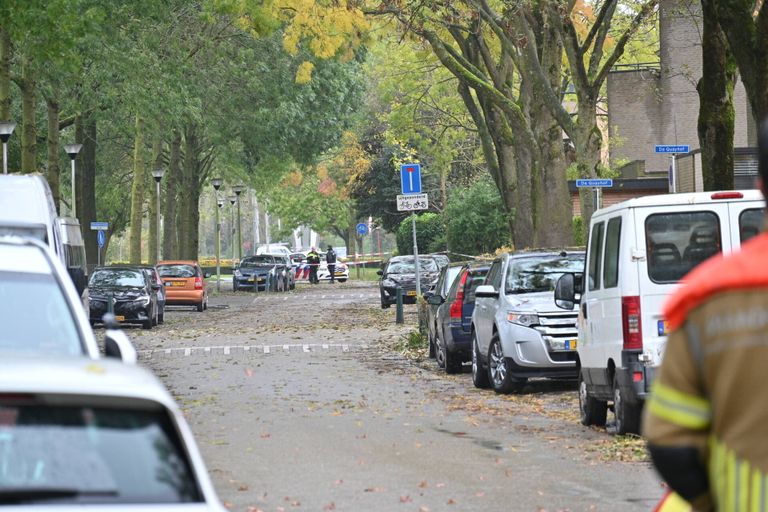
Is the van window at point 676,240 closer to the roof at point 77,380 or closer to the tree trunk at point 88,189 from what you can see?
the roof at point 77,380

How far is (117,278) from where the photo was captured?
119ft

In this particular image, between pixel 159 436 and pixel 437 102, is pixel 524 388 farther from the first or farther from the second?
pixel 437 102

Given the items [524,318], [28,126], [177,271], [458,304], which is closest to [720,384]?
[524,318]

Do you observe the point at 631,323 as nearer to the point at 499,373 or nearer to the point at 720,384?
the point at 499,373

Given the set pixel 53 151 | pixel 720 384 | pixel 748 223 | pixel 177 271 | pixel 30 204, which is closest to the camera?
pixel 720 384

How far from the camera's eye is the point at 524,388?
1934 cm

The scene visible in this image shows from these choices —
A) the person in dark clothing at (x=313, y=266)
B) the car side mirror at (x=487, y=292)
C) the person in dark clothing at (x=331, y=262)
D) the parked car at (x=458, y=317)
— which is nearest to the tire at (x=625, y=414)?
the car side mirror at (x=487, y=292)

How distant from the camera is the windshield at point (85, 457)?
4418mm

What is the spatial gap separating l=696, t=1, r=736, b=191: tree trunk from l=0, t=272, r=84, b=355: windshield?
37.3 ft

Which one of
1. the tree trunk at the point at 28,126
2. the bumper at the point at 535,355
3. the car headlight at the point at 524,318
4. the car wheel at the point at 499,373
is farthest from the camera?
the tree trunk at the point at 28,126

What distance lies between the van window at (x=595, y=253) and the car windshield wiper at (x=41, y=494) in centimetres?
975

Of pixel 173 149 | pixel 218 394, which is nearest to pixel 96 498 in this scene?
pixel 218 394

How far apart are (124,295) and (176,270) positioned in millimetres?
11045

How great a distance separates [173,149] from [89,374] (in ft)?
179
